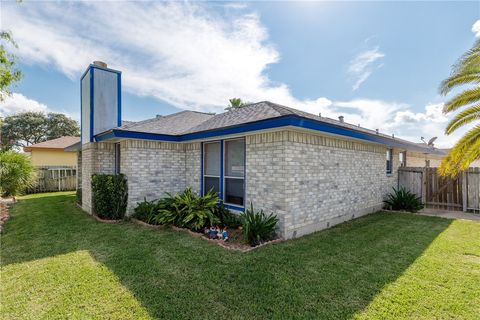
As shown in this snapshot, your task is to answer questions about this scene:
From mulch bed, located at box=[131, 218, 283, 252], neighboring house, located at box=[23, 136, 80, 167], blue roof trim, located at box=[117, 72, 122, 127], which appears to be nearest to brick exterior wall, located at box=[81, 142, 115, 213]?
blue roof trim, located at box=[117, 72, 122, 127]

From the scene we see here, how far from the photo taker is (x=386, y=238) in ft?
18.2

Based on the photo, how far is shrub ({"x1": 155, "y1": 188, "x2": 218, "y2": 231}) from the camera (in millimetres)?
6035

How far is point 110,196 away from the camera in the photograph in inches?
285

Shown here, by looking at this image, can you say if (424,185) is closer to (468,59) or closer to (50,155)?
(468,59)

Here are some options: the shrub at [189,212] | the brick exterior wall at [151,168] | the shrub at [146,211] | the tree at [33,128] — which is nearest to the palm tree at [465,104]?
the shrub at [189,212]

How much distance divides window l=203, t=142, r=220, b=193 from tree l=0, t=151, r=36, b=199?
410 inches

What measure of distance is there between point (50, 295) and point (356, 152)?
827 cm

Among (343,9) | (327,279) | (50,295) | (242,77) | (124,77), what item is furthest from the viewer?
(242,77)

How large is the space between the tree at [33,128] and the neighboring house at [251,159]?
3401 cm

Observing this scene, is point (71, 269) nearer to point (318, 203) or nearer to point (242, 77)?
point (318, 203)

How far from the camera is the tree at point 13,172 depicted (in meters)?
10.9

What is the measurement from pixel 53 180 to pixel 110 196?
1228 centimetres

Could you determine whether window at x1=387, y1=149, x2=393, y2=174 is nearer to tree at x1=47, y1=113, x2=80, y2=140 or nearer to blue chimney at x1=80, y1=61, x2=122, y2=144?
blue chimney at x1=80, y1=61, x2=122, y2=144

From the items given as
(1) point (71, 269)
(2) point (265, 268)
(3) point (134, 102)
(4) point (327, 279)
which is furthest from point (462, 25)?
(3) point (134, 102)
